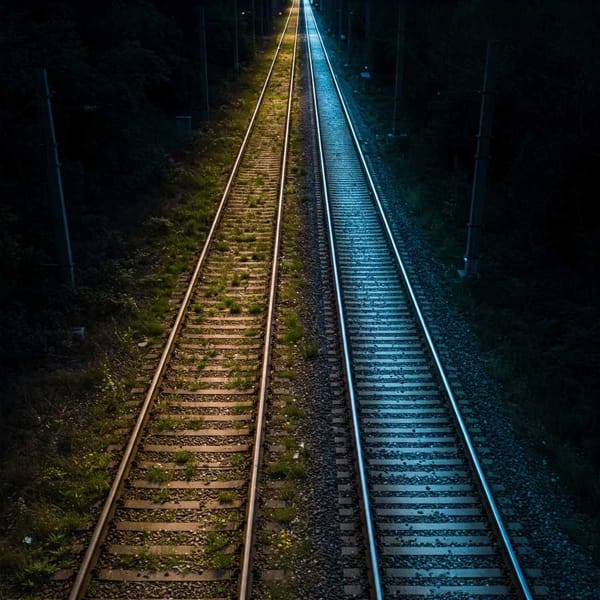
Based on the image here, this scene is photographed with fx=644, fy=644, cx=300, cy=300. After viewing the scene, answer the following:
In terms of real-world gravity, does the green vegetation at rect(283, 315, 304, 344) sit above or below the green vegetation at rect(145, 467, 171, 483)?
above

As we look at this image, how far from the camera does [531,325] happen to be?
12.2m

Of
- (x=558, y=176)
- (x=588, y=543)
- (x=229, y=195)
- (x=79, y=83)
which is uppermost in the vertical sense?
(x=79, y=83)

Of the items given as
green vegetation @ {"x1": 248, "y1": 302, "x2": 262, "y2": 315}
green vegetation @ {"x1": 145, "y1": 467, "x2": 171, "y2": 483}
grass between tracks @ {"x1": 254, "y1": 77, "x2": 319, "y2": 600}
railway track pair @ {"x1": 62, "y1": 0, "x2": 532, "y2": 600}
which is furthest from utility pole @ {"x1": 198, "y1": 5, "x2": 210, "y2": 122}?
green vegetation @ {"x1": 145, "y1": 467, "x2": 171, "y2": 483}

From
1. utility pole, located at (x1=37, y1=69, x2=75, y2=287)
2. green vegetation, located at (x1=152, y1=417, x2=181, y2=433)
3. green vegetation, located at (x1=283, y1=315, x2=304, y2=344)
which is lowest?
green vegetation, located at (x1=152, y1=417, x2=181, y2=433)

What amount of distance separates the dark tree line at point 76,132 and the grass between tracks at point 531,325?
814 centimetres

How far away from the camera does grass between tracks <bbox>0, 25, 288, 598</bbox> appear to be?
7.21 m

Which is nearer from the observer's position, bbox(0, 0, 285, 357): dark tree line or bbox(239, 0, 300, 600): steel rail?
bbox(239, 0, 300, 600): steel rail

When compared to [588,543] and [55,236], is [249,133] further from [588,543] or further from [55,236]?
[588,543]

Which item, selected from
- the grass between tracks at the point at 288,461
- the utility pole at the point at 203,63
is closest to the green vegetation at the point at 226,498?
the grass between tracks at the point at 288,461

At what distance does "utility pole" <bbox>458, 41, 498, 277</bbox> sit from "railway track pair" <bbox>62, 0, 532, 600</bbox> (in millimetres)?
1639

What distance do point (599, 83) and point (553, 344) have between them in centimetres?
594

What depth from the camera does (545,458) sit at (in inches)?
342

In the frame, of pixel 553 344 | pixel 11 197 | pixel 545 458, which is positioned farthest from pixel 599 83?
pixel 11 197

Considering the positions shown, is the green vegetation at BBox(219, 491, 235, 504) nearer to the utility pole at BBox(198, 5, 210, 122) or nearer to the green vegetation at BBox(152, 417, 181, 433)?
the green vegetation at BBox(152, 417, 181, 433)
